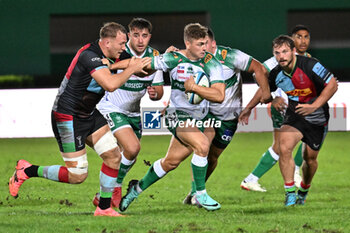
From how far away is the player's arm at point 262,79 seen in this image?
947cm

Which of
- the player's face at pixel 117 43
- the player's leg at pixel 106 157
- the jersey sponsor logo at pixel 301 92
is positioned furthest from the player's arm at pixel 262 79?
the player's leg at pixel 106 157

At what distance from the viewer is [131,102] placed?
9812 millimetres

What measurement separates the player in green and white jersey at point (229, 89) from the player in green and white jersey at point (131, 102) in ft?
2.39

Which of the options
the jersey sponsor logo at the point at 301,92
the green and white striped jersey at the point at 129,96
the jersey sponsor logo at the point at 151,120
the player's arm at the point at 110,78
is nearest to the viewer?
the player's arm at the point at 110,78

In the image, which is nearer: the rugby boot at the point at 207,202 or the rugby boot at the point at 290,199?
the rugby boot at the point at 207,202

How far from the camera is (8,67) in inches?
1015

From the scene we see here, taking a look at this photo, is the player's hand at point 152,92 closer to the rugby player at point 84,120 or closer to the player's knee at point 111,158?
the rugby player at point 84,120

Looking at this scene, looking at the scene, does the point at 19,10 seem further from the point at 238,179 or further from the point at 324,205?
the point at 324,205

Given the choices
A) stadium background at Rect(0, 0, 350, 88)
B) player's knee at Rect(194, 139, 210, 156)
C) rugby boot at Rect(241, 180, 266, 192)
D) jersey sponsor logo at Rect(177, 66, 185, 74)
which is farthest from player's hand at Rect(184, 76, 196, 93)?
stadium background at Rect(0, 0, 350, 88)

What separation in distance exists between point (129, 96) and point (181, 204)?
1.44m

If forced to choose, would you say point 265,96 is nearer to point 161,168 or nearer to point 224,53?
point 224,53

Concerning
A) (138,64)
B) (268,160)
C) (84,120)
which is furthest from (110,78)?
(268,160)

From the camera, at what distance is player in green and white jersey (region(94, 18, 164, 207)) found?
9.47 metres

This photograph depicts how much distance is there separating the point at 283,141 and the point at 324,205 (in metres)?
0.98
